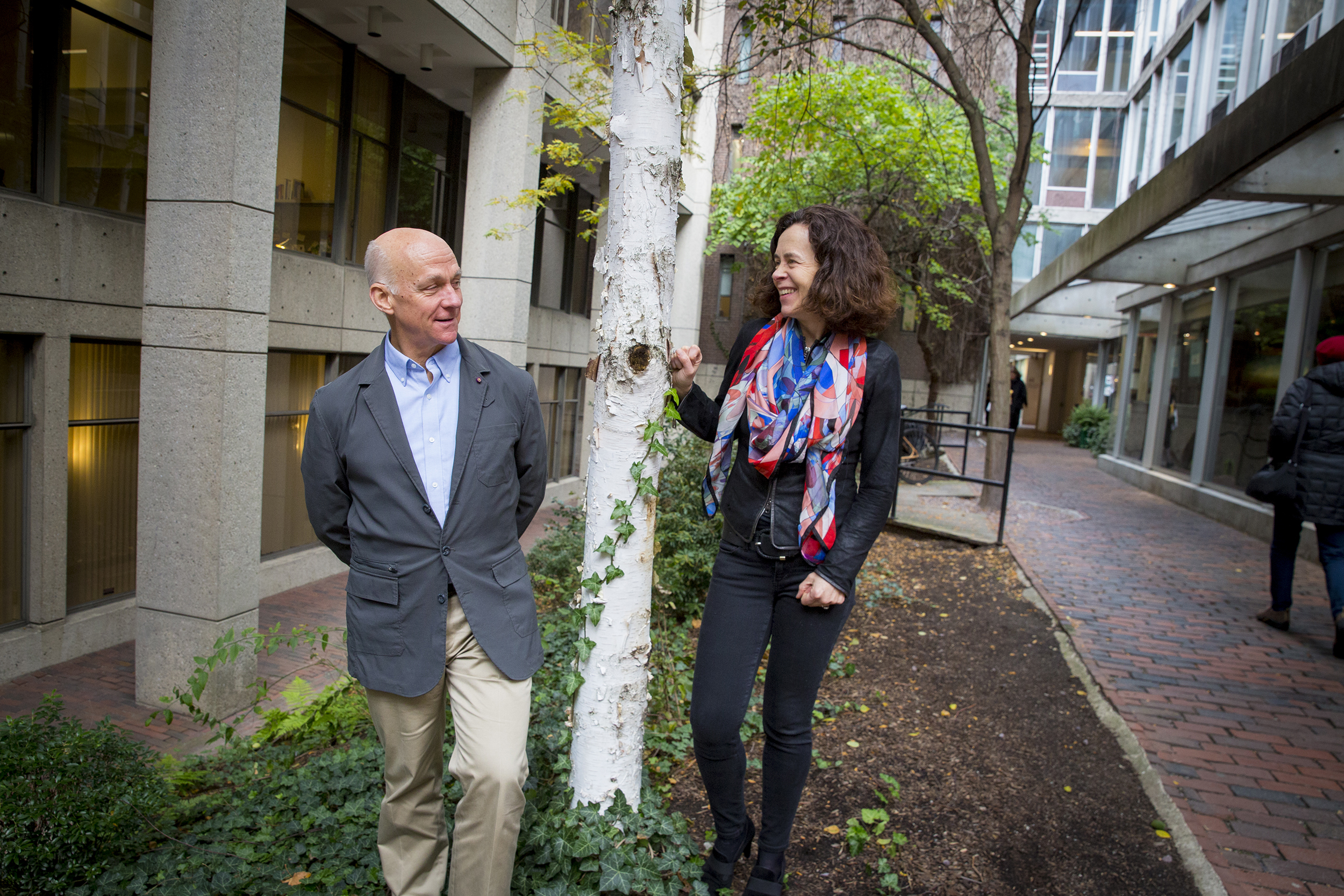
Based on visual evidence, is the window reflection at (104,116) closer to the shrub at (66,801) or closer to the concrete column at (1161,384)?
the shrub at (66,801)

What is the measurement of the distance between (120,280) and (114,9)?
1927 millimetres

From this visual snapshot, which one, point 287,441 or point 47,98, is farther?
point 287,441

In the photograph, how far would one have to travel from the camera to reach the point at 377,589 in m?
2.24

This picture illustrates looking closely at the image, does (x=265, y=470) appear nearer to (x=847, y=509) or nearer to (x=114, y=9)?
(x=114, y=9)

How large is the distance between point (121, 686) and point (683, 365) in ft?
15.7

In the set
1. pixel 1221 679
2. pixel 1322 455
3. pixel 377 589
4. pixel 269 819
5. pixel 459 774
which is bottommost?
pixel 269 819

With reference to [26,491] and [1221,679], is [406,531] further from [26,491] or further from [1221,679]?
[1221,679]

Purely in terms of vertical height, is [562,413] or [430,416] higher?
[430,416]

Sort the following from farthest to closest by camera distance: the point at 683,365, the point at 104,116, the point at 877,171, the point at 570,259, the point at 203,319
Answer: the point at 877,171 → the point at 570,259 → the point at 104,116 → the point at 203,319 → the point at 683,365

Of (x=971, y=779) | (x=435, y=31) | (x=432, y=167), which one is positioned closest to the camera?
(x=971, y=779)

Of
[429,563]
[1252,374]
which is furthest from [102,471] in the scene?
[1252,374]

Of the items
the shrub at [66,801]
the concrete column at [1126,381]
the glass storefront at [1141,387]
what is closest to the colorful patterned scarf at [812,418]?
the shrub at [66,801]

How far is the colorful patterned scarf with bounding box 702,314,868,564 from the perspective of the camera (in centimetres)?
247

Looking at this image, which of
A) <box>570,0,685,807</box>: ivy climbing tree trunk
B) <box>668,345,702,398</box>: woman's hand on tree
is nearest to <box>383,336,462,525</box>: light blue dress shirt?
<box>570,0,685,807</box>: ivy climbing tree trunk
